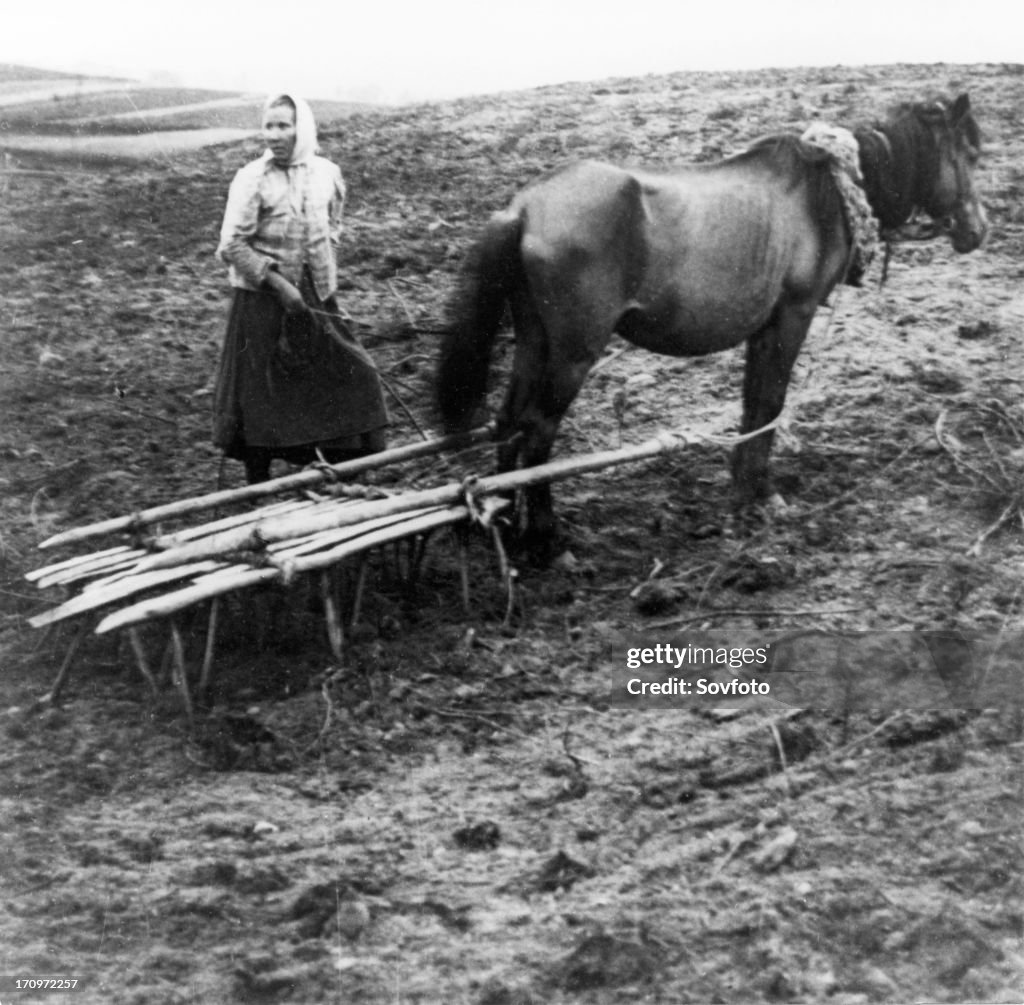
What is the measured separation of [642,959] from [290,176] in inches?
114

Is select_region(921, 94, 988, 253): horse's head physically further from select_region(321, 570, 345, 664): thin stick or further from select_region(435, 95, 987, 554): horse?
select_region(321, 570, 345, 664): thin stick

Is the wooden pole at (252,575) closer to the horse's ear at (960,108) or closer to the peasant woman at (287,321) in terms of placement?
the peasant woman at (287,321)

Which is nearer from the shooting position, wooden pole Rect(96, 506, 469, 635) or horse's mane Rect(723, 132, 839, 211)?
wooden pole Rect(96, 506, 469, 635)

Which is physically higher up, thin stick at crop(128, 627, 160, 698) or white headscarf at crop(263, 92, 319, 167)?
white headscarf at crop(263, 92, 319, 167)

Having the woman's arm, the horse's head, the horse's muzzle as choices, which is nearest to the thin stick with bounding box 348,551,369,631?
the woman's arm

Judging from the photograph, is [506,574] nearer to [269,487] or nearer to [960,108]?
[269,487]

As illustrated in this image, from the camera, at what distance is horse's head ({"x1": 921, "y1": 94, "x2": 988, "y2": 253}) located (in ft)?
17.3

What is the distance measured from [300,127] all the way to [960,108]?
276 cm

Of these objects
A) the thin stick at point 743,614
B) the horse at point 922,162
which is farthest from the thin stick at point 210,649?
the horse at point 922,162

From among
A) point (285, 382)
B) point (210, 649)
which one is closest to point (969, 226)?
point (285, 382)

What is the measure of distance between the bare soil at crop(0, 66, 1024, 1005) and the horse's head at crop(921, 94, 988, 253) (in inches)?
29.0

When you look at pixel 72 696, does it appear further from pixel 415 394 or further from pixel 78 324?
pixel 78 324

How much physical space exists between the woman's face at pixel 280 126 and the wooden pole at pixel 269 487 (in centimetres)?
113

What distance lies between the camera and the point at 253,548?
387 centimetres
